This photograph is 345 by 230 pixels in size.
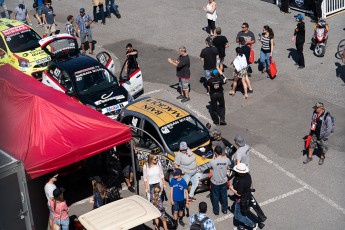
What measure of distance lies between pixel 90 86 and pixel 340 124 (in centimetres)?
722

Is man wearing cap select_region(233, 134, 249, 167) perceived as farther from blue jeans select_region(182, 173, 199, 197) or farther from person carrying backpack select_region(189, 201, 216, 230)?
person carrying backpack select_region(189, 201, 216, 230)

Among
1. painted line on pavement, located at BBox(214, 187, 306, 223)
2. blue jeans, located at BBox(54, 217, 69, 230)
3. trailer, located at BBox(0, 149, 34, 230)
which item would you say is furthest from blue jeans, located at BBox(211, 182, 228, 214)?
trailer, located at BBox(0, 149, 34, 230)

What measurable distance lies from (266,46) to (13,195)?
11.1 metres

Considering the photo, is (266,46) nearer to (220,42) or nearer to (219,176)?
(220,42)

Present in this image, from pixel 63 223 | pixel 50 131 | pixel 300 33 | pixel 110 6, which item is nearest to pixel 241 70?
pixel 300 33

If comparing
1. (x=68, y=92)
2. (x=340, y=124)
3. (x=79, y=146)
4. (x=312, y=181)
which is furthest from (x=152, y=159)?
(x=340, y=124)

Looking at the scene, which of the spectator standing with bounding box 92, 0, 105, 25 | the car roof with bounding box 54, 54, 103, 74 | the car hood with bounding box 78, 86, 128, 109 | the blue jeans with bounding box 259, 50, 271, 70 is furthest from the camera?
the spectator standing with bounding box 92, 0, 105, 25

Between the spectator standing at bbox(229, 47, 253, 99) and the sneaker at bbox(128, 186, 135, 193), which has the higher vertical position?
the spectator standing at bbox(229, 47, 253, 99)

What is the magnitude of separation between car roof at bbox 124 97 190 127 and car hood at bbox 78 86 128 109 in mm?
1474

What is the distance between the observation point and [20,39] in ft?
69.4

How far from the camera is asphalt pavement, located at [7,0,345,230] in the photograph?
1370cm

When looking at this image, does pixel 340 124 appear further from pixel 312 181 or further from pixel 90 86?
pixel 90 86

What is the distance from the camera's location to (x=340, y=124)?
16797 millimetres

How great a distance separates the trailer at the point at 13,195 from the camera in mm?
10742
